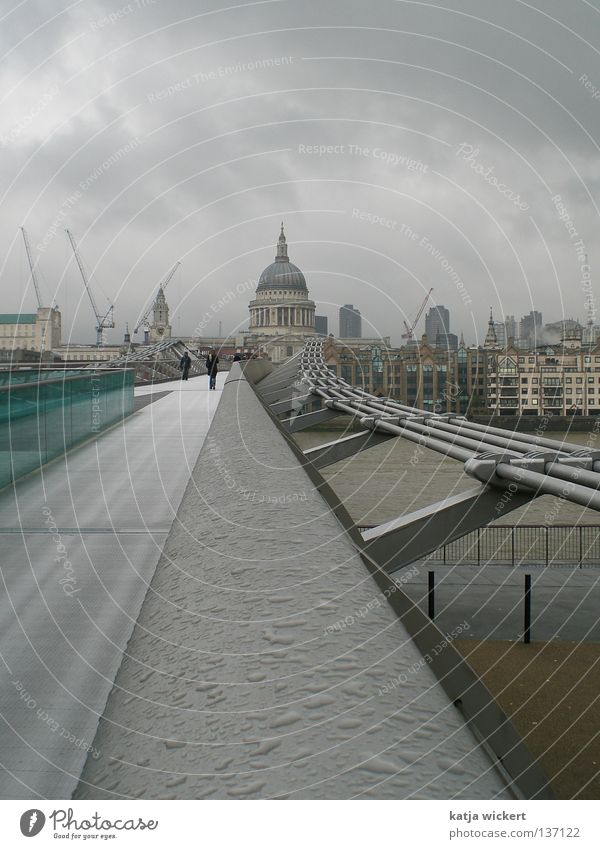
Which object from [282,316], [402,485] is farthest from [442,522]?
[282,316]

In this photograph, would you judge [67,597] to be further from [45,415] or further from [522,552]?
[522,552]

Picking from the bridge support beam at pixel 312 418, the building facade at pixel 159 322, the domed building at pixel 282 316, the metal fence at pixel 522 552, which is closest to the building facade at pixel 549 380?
the metal fence at pixel 522 552

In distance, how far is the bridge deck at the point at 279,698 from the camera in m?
0.54

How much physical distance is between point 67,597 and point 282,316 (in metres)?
44.0

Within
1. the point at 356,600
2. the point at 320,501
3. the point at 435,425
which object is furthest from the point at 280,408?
the point at 356,600

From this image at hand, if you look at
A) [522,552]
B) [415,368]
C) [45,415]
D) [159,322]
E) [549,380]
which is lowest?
[522,552]

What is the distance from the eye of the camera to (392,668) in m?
0.66

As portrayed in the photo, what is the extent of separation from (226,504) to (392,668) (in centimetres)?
69

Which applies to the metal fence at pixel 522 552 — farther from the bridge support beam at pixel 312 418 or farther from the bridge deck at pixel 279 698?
the bridge deck at pixel 279 698

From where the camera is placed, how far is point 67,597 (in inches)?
59.4

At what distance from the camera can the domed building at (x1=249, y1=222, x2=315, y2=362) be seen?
43.3 m

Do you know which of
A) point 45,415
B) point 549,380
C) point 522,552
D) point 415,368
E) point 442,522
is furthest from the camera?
point 549,380

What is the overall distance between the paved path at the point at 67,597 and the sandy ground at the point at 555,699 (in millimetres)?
5442

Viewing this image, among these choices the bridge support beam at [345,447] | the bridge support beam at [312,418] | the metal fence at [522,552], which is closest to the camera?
the bridge support beam at [345,447]
